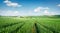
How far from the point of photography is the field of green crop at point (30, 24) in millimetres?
3620

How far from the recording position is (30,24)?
12.4ft

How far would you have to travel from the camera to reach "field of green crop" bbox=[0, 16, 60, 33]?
3620 mm

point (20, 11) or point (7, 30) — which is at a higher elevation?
point (20, 11)

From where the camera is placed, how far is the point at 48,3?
3.84 metres

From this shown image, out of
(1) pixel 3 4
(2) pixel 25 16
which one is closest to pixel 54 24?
(2) pixel 25 16

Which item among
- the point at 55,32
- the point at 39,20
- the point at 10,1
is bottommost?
the point at 55,32

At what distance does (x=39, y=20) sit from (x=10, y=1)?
90 cm

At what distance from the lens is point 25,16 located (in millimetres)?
3893

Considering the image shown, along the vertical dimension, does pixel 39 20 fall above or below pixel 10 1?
below

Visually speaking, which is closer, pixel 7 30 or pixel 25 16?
pixel 7 30

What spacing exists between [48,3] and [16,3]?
835 mm

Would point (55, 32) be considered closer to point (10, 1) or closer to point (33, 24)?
point (33, 24)

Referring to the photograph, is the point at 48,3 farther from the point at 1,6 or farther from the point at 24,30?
the point at 1,6

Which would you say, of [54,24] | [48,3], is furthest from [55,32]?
[48,3]
